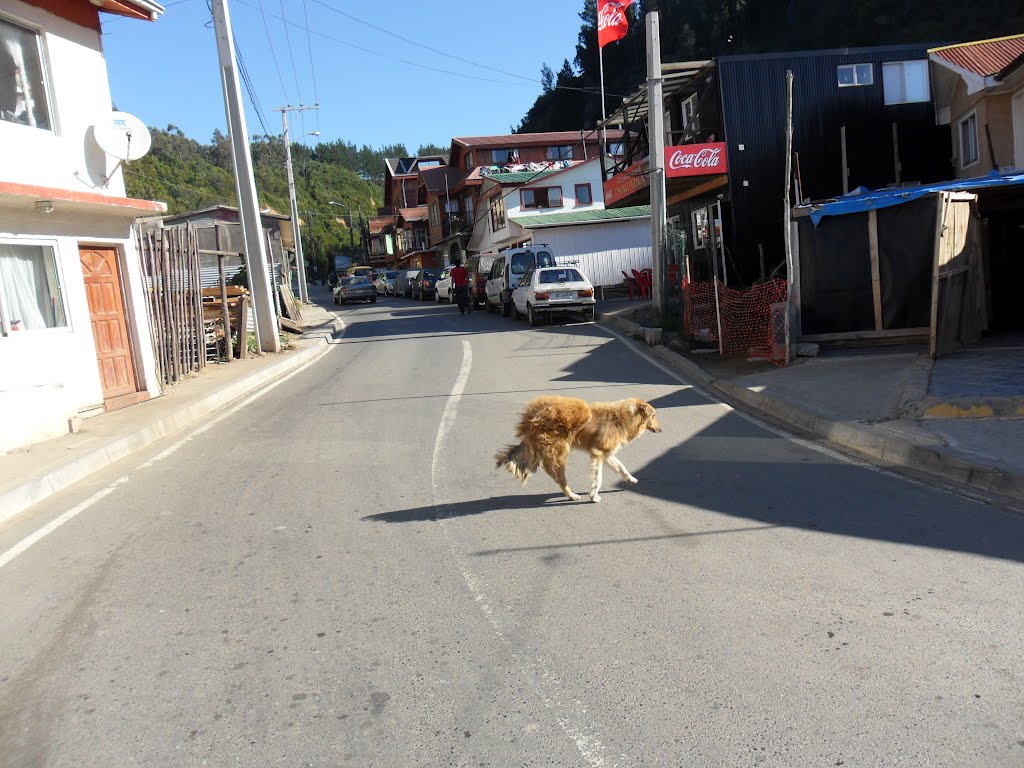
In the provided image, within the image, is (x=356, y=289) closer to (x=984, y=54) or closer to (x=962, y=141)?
(x=962, y=141)

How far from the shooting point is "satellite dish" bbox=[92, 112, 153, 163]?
1084 centimetres

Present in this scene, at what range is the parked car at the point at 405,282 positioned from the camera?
151 feet

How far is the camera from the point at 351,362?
16.7 metres

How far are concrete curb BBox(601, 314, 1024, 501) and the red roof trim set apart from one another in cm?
886

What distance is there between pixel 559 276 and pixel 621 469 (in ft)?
52.0

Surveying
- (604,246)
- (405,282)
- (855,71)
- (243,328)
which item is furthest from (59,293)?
(405,282)

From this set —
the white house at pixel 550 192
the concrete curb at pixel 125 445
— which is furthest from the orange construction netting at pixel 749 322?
the white house at pixel 550 192

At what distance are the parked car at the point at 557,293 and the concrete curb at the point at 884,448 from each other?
10597mm

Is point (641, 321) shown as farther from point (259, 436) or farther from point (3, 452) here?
point (3, 452)

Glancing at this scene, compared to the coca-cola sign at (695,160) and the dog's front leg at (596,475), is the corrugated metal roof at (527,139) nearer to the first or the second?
the coca-cola sign at (695,160)

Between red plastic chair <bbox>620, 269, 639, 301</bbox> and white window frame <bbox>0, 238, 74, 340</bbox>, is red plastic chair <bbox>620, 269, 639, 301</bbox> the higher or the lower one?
the lower one

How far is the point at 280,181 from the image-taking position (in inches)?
3374

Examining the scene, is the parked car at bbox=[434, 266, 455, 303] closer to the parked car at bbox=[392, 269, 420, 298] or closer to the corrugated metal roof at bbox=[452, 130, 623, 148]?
the parked car at bbox=[392, 269, 420, 298]

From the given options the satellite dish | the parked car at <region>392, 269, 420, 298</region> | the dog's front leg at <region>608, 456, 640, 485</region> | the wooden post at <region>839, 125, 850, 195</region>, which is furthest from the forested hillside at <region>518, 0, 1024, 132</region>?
the dog's front leg at <region>608, 456, 640, 485</region>
